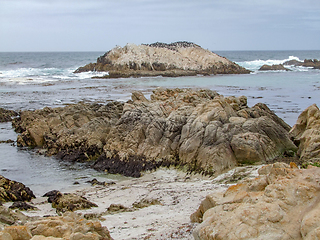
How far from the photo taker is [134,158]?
42.2ft

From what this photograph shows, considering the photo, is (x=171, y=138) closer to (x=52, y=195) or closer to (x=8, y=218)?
(x=52, y=195)

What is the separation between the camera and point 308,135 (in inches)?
465

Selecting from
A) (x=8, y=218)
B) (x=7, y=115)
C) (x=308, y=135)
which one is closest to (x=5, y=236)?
(x=8, y=218)

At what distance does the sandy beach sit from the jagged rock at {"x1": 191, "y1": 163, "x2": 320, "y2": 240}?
49.7 inches

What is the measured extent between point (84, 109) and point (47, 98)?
1438 cm

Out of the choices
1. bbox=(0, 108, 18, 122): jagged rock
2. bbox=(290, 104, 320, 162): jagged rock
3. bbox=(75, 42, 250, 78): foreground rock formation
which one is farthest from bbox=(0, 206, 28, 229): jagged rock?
bbox=(75, 42, 250, 78): foreground rock formation

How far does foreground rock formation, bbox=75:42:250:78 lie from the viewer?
59.5m

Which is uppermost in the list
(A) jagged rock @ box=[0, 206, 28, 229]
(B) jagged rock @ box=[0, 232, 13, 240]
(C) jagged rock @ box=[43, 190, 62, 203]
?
(B) jagged rock @ box=[0, 232, 13, 240]

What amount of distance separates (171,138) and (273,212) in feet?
28.3

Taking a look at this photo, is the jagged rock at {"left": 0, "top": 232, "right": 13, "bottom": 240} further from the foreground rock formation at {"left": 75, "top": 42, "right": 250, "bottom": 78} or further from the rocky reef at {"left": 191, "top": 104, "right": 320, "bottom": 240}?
the foreground rock formation at {"left": 75, "top": 42, "right": 250, "bottom": 78}

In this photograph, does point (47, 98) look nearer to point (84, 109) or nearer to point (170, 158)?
point (84, 109)

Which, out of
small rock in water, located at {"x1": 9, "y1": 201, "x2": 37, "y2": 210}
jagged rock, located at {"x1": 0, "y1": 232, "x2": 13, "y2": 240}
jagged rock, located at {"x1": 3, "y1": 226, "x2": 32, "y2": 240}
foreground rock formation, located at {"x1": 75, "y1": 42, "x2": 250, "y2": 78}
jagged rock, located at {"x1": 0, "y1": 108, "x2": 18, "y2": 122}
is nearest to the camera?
jagged rock, located at {"x1": 0, "y1": 232, "x2": 13, "y2": 240}

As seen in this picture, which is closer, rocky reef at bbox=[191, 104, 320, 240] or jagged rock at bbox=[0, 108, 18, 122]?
rocky reef at bbox=[191, 104, 320, 240]

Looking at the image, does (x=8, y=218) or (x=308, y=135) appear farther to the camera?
(x=308, y=135)
